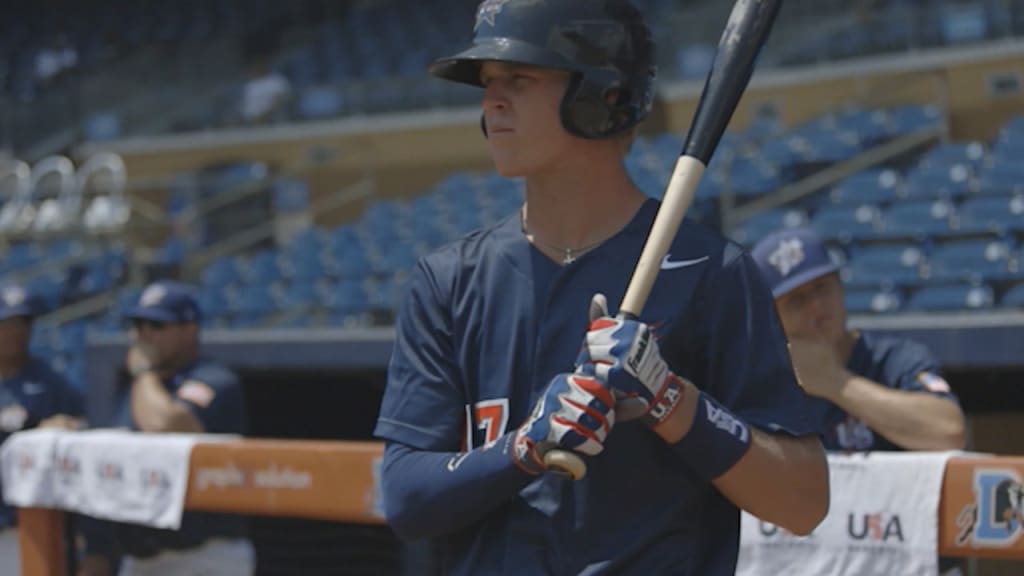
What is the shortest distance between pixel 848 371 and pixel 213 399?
6.69 ft

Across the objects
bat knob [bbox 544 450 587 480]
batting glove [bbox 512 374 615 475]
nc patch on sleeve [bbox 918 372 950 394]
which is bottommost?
nc patch on sleeve [bbox 918 372 950 394]

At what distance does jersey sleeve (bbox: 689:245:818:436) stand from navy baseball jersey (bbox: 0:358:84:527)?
3.88 m

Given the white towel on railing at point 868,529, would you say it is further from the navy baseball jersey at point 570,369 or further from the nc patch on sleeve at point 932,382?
the navy baseball jersey at point 570,369

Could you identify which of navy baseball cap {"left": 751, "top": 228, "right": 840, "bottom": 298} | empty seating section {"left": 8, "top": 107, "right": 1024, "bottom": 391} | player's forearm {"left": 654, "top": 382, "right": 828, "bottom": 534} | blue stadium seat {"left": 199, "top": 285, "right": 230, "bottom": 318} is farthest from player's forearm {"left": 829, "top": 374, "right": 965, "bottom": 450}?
blue stadium seat {"left": 199, "top": 285, "right": 230, "bottom": 318}

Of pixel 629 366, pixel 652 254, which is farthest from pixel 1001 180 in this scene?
pixel 629 366

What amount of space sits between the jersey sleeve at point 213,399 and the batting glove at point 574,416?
2890 mm

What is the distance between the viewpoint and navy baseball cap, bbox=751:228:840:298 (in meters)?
3.50

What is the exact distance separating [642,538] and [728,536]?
0.15 metres

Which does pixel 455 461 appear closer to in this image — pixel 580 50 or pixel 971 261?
pixel 580 50

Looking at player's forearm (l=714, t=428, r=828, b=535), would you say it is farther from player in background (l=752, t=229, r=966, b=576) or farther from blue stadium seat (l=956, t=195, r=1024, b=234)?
blue stadium seat (l=956, t=195, r=1024, b=234)

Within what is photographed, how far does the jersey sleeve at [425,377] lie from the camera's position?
2.10 metres

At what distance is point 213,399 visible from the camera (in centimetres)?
463

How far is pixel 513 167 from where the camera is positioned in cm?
208

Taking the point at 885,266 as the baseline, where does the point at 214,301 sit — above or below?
below
